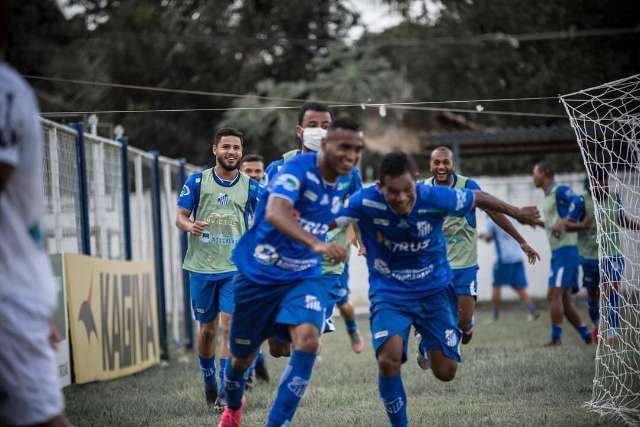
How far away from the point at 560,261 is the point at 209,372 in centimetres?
644

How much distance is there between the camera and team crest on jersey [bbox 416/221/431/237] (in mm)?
6910

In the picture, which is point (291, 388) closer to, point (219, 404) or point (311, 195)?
point (311, 195)

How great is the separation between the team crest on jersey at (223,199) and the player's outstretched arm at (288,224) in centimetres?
363

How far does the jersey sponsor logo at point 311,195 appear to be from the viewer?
6.45 meters

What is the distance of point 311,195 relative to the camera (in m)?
6.47

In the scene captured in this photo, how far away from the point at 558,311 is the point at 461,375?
135 inches

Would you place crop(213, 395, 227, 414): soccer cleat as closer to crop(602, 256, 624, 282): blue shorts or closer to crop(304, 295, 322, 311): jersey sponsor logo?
crop(304, 295, 322, 311): jersey sponsor logo

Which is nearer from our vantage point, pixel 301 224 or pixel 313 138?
pixel 301 224

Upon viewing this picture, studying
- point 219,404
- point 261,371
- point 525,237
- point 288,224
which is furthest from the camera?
point 525,237

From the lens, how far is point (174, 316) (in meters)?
15.9

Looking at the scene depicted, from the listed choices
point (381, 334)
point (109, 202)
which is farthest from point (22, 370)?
point (109, 202)

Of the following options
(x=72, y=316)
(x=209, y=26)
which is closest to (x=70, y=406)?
(x=72, y=316)

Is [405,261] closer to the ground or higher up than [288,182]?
closer to the ground

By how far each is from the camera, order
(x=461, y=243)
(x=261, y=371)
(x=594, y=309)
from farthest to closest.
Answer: (x=594, y=309)
(x=261, y=371)
(x=461, y=243)
